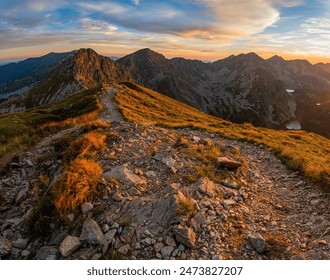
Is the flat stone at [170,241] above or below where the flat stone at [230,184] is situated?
below

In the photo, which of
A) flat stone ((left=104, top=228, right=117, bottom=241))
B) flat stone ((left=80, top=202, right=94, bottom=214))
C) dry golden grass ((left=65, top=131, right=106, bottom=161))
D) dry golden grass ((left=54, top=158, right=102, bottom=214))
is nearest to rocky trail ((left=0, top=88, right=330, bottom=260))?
flat stone ((left=104, top=228, right=117, bottom=241))

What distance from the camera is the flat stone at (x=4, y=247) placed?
326 inches

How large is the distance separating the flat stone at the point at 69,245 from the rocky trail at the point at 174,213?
3 centimetres

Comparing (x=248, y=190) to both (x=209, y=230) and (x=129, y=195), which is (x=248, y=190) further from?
(x=129, y=195)

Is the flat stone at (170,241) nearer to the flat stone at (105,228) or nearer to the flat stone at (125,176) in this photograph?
the flat stone at (105,228)

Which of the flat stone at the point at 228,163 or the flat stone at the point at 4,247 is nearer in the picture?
the flat stone at the point at 4,247

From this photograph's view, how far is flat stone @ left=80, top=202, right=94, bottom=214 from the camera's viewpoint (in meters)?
8.83

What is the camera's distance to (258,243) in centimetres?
775

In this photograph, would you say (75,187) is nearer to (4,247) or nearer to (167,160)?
(4,247)

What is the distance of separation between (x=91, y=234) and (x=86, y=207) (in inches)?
53.1

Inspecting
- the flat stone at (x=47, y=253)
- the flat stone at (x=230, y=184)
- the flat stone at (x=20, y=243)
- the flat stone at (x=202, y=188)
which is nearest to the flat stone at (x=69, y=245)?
the flat stone at (x=47, y=253)
